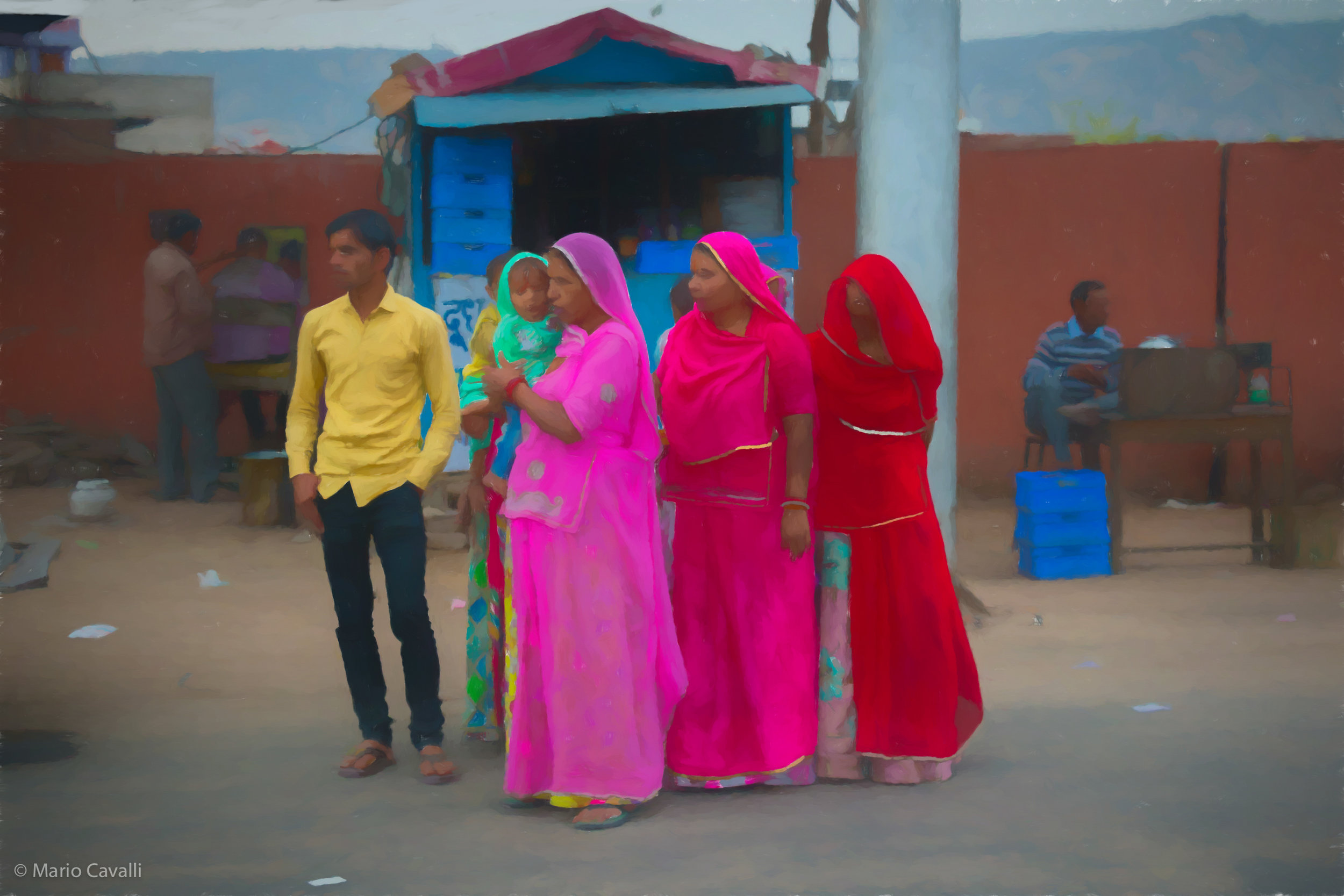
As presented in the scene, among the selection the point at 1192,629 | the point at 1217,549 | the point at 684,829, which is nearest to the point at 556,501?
the point at 684,829

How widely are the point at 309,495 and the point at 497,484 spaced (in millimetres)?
606

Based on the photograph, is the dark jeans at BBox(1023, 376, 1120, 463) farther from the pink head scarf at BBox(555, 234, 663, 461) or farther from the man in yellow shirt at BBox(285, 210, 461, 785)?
the man in yellow shirt at BBox(285, 210, 461, 785)

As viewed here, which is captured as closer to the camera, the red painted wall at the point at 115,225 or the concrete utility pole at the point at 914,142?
the concrete utility pole at the point at 914,142

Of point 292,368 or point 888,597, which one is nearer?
point 888,597

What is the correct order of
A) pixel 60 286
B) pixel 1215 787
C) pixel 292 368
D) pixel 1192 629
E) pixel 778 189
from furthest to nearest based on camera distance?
pixel 60 286
pixel 292 368
pixel 778 189
pixel 1192 629
pixel 1215 787

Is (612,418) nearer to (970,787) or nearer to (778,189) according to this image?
(970,787)

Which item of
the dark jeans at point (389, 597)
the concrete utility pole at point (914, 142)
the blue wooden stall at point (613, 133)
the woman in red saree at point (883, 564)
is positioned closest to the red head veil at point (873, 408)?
the woman in red saree at point (883, 564)

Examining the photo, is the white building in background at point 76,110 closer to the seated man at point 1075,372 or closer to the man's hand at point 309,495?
the seated man at point 1075,372

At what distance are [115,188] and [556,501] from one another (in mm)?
8850

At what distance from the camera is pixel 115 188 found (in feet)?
34.3

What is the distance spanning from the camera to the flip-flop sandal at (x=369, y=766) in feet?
12.3

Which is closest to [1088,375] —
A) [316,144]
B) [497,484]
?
[497,484]

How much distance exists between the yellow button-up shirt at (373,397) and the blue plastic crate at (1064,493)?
4.12 metres

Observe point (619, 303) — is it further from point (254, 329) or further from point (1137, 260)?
point (1137, 260)
